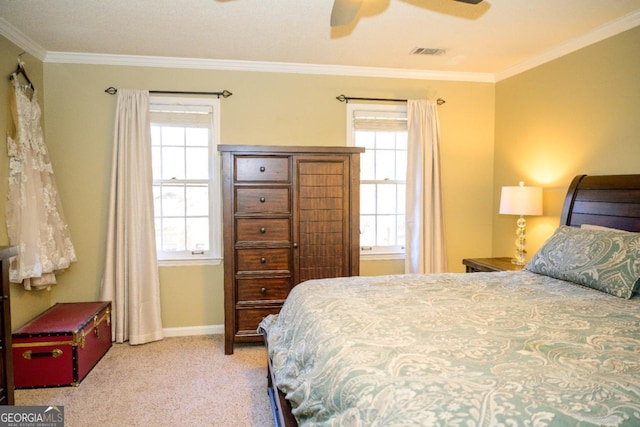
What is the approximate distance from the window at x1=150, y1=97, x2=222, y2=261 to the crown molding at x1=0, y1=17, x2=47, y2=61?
3.31 feet

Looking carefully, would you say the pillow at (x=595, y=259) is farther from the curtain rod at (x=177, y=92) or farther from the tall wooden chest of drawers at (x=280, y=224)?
the curtain rod at (x=177, y=92)

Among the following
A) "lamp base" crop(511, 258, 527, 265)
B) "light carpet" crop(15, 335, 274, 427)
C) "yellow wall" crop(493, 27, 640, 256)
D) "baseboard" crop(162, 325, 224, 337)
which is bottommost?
"light carpet" crop(15, 335, 274, 427)

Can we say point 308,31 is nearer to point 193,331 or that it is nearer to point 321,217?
point 321,217

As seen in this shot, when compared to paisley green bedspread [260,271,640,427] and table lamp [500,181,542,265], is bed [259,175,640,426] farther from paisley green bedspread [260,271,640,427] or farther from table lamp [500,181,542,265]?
table lamp [500,181,542,265]

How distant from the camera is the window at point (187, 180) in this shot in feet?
12.2

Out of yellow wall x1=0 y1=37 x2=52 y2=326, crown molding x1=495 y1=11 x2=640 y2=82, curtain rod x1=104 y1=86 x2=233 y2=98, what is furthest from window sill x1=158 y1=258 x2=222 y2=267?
crown molding x1=495 y1=11 x2=640 y2=82

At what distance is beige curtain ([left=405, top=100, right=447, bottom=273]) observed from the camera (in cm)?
393

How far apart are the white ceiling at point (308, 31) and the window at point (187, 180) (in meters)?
0.47

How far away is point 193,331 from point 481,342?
9.98ft

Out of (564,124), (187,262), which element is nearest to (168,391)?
(187,262)

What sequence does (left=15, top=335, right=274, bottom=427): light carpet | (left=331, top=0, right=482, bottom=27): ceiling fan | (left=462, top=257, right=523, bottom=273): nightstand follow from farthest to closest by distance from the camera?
(left=462, top=257, right=523, bottom=273): nightstand
(left=15, top=335, right=274, bottom=427): light carpet
(left=331, top=0, right=482, bottom=27): ceiling fan

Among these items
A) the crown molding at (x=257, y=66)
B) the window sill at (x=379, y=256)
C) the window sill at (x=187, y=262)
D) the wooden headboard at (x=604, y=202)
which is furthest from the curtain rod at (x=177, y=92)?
the wooden headboard at (x=604, y=202)

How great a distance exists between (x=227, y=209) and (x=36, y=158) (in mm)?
1492

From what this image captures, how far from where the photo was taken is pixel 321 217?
338 centimetres
